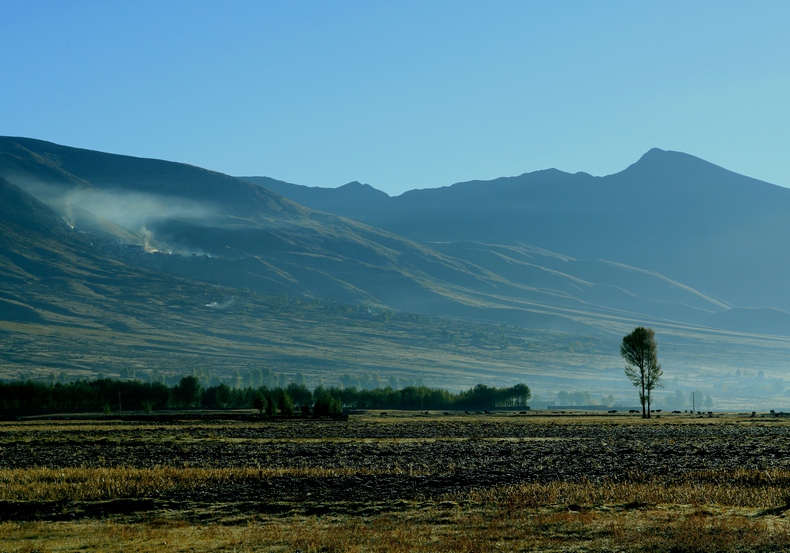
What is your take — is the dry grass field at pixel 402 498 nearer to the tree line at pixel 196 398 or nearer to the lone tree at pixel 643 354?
the lone tree at pixel 643 354

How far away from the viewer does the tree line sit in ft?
458

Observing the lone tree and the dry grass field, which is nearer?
the dry grass field

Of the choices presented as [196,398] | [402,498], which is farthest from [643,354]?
[402,498]

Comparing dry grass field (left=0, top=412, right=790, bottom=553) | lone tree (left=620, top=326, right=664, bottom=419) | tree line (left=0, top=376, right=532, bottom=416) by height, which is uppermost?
lone tree (left=620, top=326, right=664, bottom=419)

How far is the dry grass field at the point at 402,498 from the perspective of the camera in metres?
24.3

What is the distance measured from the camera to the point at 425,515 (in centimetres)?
2838

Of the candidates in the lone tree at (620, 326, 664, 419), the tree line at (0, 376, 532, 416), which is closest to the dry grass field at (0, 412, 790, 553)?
the lone tree at (620, 326, 664, 419)

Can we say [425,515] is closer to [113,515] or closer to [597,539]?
[597,539]

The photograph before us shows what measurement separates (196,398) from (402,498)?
13339 cm

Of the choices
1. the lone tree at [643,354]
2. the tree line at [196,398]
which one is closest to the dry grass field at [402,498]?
the lone tree at [643,354]

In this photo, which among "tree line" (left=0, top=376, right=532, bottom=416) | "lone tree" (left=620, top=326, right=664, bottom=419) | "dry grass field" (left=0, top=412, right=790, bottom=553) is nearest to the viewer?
"dry grass field" (left=0, top=412, right=790, bottom=553)

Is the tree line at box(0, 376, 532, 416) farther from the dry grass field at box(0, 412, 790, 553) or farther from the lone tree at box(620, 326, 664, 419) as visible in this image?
the dry grass field at box(0, 412, 790, 553)

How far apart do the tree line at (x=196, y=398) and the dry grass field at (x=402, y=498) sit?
69.2 metres

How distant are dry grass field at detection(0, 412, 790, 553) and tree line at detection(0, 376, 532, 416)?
69.2m
